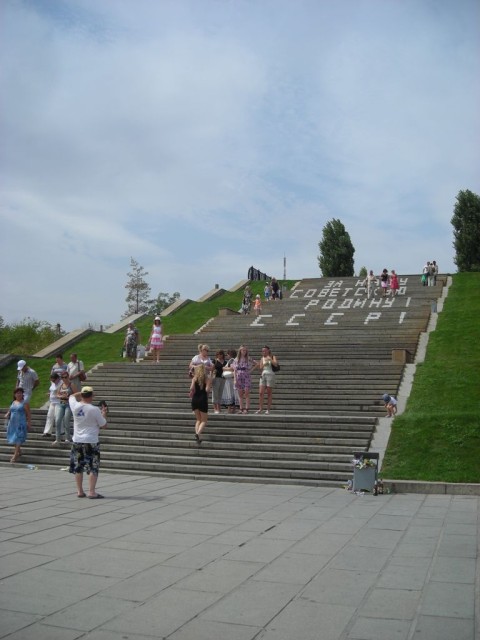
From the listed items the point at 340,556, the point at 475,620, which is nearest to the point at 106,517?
the point at 340,556

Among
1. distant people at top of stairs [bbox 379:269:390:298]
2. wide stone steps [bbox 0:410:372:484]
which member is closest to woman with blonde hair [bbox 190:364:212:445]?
wide stone steps [bbox 0:410:372:484]

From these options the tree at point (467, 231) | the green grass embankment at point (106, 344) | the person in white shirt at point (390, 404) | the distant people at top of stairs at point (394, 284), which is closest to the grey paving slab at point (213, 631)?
the person in white shirt at point (390, 404)

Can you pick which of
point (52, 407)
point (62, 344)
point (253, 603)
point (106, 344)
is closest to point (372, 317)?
point (106, 344)

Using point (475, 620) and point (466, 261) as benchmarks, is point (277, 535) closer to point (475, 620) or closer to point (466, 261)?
point (475, 620)

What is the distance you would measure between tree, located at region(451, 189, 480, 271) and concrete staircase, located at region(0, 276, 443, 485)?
24.8 m

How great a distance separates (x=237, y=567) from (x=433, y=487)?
233 inches

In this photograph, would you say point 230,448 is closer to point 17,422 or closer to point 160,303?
point 17,422

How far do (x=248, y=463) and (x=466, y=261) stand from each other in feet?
155

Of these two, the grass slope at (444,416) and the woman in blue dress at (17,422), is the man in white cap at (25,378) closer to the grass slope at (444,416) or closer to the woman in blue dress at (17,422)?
the woman in blue dress at (17,422)

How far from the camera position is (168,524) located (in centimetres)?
875

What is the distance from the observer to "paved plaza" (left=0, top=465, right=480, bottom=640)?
5023 mm

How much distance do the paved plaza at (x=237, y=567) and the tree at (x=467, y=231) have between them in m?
48.3

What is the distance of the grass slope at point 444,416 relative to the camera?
40.5 ft

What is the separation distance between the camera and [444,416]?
14.3m
